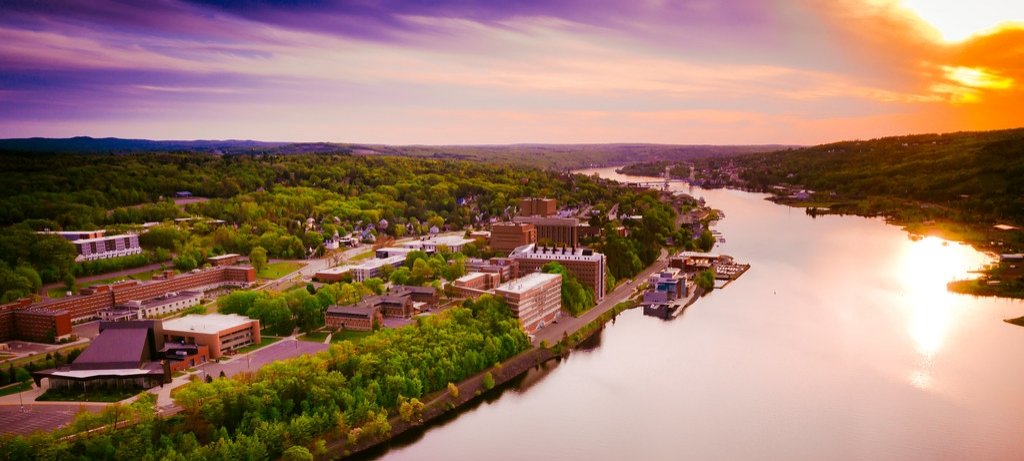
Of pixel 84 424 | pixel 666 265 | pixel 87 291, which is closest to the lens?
pixel 84 424

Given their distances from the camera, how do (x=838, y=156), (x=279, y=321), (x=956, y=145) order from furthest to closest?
(x=838, y=156), (x=956, y=145), (x=279, y=321)

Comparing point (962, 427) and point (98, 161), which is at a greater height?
point (98, 161)

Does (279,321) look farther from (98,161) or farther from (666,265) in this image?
(98,161)

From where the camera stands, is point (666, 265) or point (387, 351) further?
point (666, 265)

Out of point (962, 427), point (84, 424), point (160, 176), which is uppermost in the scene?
point (160, 176)

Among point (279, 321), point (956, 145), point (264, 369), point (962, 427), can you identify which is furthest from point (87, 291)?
point (956, 145)

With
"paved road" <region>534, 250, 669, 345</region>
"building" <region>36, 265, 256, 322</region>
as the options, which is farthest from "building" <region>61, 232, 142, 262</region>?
"paved road" <region>534, 250, 669, 345</region>

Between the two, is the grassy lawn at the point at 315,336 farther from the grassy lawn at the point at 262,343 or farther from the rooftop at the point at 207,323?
the rooftop at the point at 207,323
